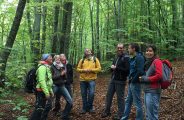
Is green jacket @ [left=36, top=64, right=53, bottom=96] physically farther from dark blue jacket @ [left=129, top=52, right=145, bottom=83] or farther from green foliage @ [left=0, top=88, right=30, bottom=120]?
dark blue jacket @ [left=129, top=52, right=145, bottom=83]

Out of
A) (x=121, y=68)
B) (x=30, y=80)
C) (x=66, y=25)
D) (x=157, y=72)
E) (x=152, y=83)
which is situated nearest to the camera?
(x=157, y=72)

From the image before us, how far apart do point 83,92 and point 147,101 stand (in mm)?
3452

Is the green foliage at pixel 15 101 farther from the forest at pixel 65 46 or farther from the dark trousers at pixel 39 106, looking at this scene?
the dark trousers at pixel 39 106

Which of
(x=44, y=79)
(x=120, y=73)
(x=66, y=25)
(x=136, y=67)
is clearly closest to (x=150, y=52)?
(x=136, y=67)

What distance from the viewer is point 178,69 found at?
1753 cm

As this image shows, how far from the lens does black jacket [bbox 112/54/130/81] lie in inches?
346

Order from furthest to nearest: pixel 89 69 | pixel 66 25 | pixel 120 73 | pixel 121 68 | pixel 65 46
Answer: pixel 65 46 < pixel 66 25 < pixel 89 69 < pixel 120 73 < pixel 121 68

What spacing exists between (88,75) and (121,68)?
154 cm

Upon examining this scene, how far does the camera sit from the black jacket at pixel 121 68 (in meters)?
8.79

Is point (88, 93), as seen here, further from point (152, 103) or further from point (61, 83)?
point (152, 103)

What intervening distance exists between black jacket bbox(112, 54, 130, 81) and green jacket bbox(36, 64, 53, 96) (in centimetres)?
210

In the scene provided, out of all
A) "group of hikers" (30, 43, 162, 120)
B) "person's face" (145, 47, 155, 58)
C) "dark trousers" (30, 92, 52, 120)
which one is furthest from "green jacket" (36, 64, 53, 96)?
"person's face" (145, 47, 155, 58)

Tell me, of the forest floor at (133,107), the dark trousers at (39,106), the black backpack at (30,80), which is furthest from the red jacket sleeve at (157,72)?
the black backpack at (30,80)

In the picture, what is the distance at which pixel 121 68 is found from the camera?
345 inches
